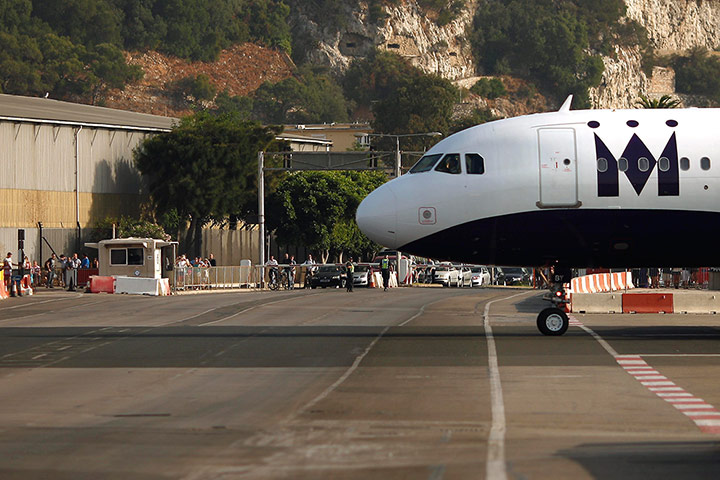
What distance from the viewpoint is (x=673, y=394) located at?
55.7 ft

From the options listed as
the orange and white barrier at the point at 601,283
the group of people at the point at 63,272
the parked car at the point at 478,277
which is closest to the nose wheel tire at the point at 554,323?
the orange and white barrier at the point at 601,283

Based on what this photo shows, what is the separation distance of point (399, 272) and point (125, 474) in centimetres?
7014

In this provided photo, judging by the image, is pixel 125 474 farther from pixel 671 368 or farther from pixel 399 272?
pixel 399 272

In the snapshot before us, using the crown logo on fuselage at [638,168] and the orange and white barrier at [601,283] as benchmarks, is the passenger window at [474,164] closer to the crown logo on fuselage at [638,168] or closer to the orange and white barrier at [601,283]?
the crown logo on fuselage at [638,168]

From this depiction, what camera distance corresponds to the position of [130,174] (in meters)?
89.6

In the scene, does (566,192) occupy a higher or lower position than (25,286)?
higher

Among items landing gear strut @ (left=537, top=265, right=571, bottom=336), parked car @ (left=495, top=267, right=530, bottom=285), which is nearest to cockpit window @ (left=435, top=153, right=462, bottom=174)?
landing gear strut @ (left=537, top=265, right=571, bottom=336)

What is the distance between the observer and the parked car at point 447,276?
84188 millimetres

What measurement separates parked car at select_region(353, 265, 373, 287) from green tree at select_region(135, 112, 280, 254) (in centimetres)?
1834

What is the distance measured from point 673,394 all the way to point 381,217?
10.5 meters

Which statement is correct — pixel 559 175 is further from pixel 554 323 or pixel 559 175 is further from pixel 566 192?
pixel 554 323

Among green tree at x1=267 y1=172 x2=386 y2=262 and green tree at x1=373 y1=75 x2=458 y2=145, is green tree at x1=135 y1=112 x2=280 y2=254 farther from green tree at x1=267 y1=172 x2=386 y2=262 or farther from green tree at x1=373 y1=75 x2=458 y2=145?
green tree at x1=373 y1=75 x2=458 y2=145

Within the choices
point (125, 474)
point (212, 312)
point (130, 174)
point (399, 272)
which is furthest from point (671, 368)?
point (130, 174)

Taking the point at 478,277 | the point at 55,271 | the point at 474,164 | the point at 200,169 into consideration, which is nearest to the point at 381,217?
the point at 474,164
